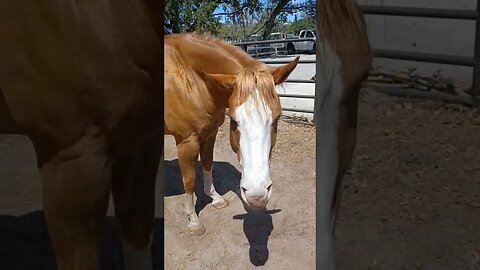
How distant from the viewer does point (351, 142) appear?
75 cm

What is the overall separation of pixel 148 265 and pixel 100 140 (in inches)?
9.9

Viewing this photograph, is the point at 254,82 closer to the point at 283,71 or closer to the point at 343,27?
the point at 283,71

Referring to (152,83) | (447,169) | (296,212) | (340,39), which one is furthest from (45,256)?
(447,169)

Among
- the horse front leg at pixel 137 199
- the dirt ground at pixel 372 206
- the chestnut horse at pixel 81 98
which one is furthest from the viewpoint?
the dirt ground at pixel 372 206

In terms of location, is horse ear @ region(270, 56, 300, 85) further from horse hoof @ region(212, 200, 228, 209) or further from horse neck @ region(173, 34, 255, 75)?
horse hoof @ region(212, 200, 228, 209)

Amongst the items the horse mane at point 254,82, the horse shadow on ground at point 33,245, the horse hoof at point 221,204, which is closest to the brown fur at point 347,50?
the horse mane at point 254,82

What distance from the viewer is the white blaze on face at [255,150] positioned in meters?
0.70

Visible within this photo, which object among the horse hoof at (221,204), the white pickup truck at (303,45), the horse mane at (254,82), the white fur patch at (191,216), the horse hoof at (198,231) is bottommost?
the horse hoof at (198,231)

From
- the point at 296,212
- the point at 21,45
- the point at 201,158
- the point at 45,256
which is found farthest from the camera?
the point at 201,158

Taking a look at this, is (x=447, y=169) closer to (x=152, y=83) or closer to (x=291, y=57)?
(x=291, y=57)

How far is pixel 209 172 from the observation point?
94cm

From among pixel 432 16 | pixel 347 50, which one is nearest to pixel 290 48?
pixel 347 50

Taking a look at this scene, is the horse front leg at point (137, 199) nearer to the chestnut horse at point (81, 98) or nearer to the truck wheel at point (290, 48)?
the chestnut horse at point (81, 98)

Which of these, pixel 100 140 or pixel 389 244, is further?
pixel 389 244
